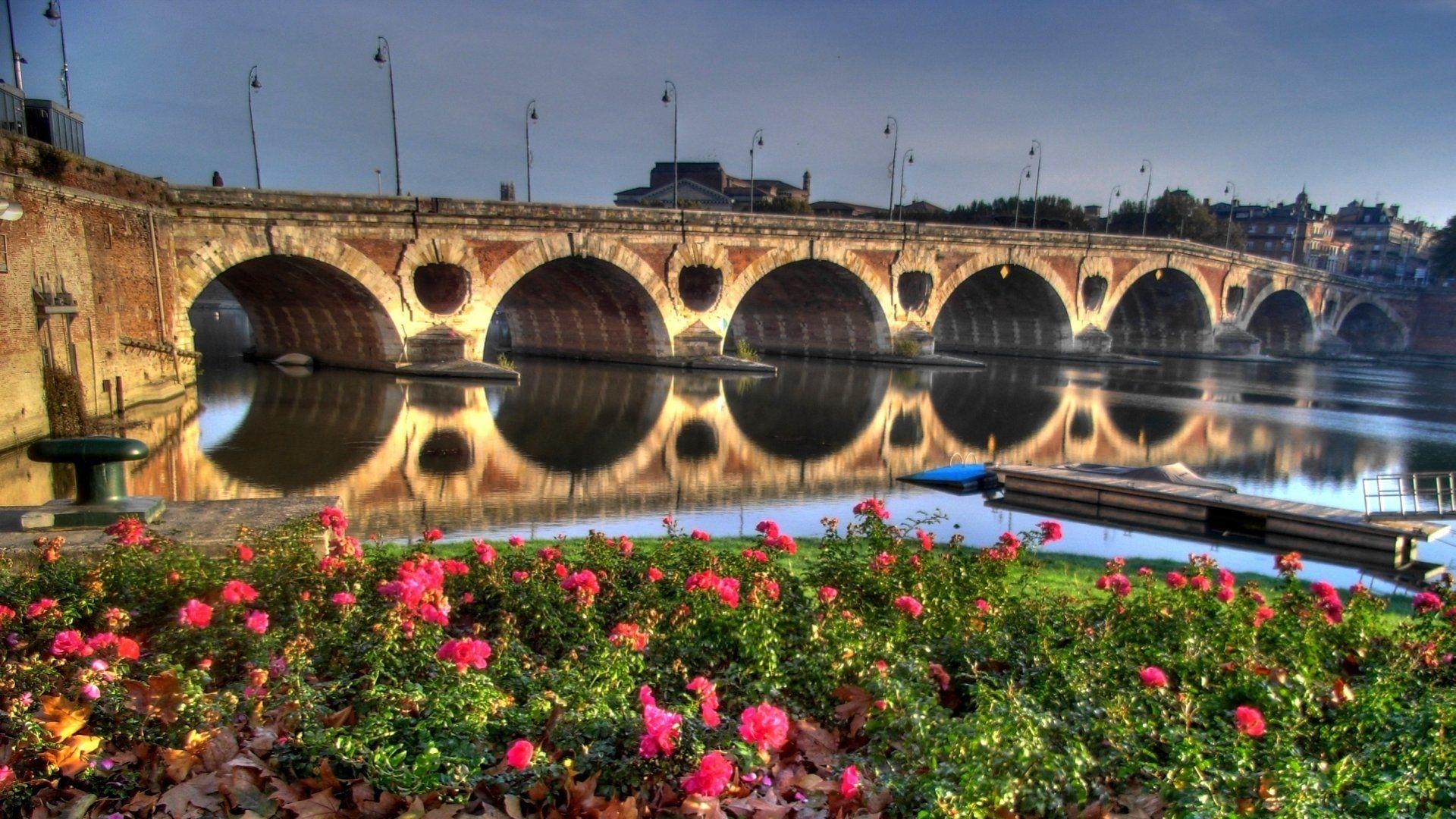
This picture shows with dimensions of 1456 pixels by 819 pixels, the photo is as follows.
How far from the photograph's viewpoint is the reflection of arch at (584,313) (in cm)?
3209

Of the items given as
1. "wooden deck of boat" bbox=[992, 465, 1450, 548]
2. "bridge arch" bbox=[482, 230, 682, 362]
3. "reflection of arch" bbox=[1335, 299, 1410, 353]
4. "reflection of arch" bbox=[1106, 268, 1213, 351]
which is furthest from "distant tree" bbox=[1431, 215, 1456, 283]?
"wooden deck of boat" bbox=[992, 465, 1450, 548]

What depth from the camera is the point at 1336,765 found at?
3.59 metres

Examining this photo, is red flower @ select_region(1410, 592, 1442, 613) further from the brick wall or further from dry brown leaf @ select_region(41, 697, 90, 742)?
the brick wall

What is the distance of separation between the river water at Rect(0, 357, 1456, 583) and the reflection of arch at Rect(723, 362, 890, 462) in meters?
0.12

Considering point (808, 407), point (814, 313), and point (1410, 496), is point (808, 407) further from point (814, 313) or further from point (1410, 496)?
point (814, 313)

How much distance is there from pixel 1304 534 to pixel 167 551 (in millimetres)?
13570

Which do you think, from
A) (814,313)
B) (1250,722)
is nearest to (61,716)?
(1250,722)

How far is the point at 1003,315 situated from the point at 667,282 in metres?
22.7

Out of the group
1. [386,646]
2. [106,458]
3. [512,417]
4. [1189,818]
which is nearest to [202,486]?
[106,458]

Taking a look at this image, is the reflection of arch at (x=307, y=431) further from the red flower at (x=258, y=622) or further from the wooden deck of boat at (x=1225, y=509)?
the wooden deck of boat at (x=1225, y=509)

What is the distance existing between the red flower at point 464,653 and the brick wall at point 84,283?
44.9 feet

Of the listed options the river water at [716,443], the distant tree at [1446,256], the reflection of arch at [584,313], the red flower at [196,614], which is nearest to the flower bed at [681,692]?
the red flower at [196,614]

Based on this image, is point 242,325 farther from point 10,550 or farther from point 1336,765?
point 1336,765

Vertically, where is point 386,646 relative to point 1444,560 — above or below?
above
